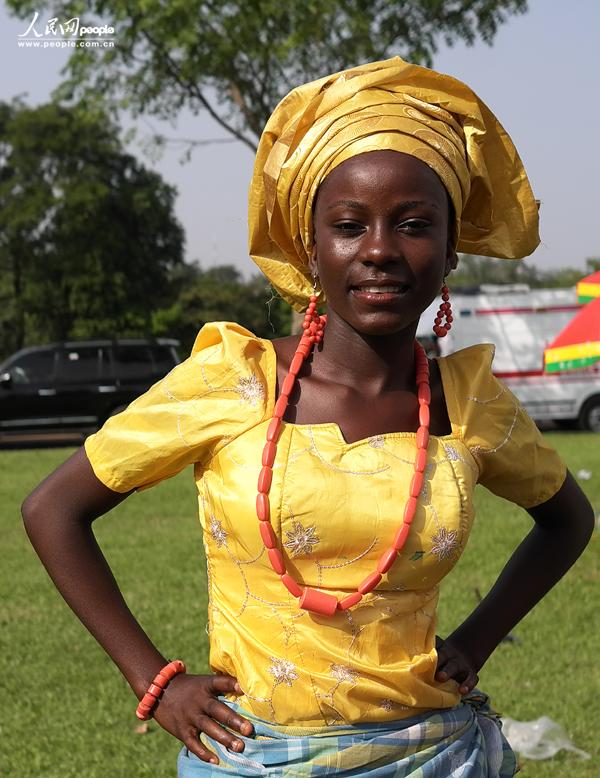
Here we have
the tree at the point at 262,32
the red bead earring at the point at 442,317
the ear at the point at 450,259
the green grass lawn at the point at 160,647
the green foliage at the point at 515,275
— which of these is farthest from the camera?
the green foliage at the point at 515,275

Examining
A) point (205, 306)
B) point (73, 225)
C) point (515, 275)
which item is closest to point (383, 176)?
point (73, 225)

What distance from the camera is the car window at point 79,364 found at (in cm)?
1973

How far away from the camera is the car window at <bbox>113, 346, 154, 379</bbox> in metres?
20.0

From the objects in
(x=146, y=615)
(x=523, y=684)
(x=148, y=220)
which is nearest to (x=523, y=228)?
(x=523, y=684)

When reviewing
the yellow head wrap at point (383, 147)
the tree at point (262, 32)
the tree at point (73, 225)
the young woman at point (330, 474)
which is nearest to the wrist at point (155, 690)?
the young woman at point (330, 474)

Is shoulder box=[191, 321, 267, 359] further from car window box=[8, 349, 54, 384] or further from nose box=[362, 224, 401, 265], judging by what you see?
car window box=[8, 349, 54, 384]

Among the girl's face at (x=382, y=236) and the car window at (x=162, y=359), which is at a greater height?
the girl's face at (x=382, y=236)

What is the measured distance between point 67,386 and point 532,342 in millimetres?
8394

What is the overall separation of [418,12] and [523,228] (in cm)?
1730

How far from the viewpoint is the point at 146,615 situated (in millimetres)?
6449

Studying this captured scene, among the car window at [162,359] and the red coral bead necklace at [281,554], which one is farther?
the car window at [162,359]

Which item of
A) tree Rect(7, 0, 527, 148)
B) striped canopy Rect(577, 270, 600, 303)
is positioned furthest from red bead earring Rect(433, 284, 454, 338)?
tree Rect(7, 0, 527, 148)

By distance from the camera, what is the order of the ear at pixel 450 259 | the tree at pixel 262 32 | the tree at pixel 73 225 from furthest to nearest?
the tree at pixel 73 225 → the tree at pixel 262 32 → the ear at pixel 450 259

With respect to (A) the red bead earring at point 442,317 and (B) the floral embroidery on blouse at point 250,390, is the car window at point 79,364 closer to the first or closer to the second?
(A) the red bead earring at point 442,317
